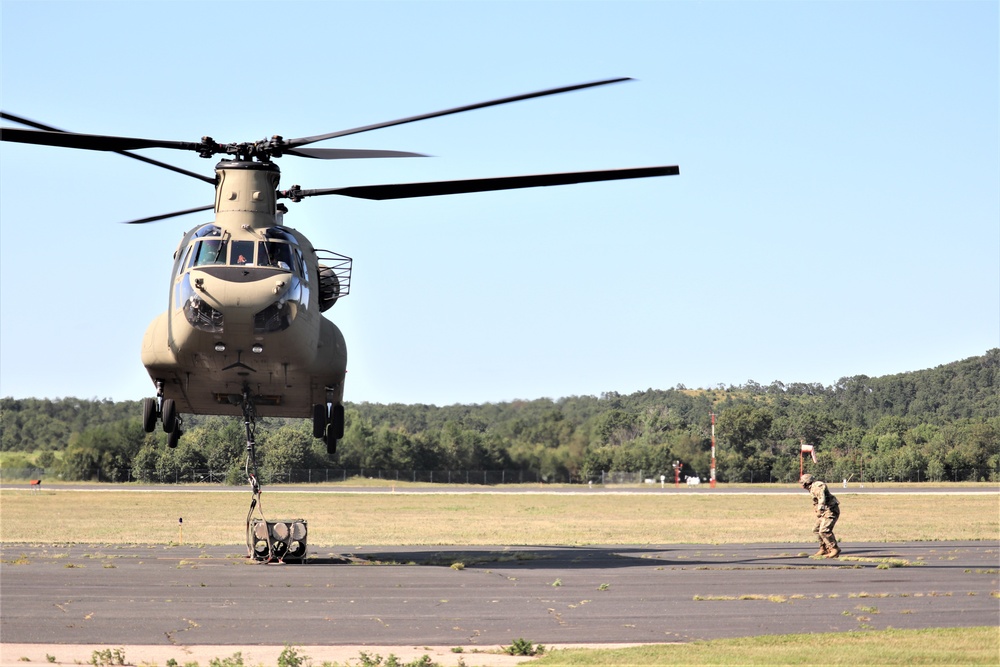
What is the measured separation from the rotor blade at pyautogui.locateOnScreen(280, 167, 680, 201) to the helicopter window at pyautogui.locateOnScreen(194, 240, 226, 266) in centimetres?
339

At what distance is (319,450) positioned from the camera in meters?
85.4

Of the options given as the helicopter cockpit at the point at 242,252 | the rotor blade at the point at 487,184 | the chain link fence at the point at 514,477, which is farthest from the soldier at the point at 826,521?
the chain link fence at the point at 514,477

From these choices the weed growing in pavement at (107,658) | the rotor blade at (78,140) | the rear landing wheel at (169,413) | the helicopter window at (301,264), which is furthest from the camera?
the rear landing wheel at (169,413)

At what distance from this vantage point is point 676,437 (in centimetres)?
10144

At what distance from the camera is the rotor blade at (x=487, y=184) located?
819 inches

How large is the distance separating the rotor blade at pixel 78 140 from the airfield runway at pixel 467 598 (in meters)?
8.17

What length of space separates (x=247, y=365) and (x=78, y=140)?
18.2 feet

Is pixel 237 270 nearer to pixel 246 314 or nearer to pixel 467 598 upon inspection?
pixel 246 314

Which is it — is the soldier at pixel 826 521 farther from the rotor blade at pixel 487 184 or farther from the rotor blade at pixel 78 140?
the rotor blade at pixel 78 140

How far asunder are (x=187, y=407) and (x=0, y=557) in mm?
6187

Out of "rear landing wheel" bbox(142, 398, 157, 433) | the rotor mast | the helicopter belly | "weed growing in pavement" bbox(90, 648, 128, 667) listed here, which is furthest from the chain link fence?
"weed growing in pavement" bbox(90, 648, 128, 667)

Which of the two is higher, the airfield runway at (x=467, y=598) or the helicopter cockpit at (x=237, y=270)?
the helicopter cockpit at (x=237, y=270)

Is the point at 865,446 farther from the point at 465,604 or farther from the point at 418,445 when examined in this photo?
the point at 465,604

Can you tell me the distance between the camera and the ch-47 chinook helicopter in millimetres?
Answer: 21297
